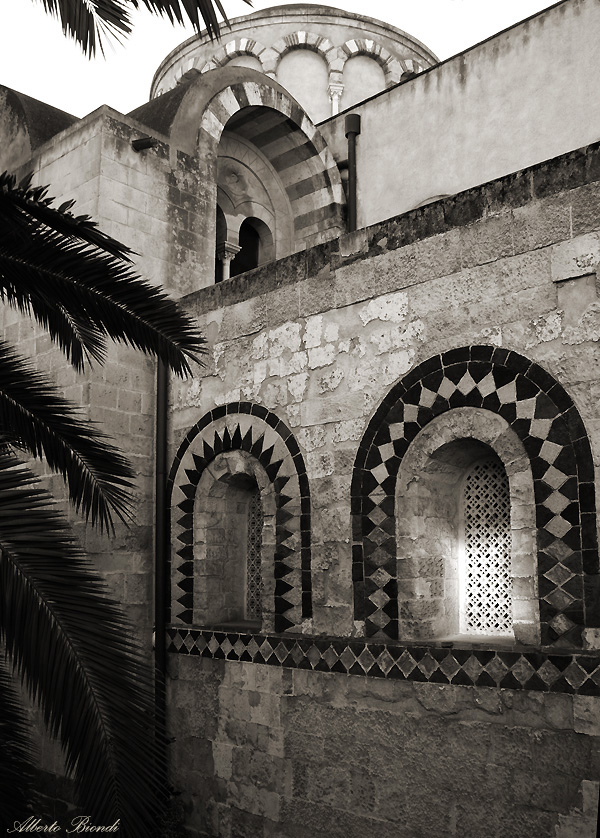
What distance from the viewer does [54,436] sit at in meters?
5.09

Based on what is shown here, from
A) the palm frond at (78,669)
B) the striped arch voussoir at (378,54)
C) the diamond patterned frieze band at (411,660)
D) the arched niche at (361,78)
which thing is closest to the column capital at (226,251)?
the diamond patterned frieze band at (411,660)

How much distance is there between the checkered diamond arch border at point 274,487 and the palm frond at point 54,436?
6.18 ft

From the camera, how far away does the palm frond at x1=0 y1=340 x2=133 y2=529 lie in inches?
192

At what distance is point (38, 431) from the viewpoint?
504cm

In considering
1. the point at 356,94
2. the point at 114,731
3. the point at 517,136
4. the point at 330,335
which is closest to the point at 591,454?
the point at 330,335

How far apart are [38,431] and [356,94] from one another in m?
13.5

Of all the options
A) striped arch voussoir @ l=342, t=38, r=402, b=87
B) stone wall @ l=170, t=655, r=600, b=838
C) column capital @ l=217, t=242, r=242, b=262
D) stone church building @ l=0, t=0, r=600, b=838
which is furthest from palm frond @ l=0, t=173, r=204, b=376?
striped arch voussoir @ l=342, t=38, r=402, b=87

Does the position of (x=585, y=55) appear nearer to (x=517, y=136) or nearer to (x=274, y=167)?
(x=517, y=136)

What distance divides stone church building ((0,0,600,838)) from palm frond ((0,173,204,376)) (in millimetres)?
1807

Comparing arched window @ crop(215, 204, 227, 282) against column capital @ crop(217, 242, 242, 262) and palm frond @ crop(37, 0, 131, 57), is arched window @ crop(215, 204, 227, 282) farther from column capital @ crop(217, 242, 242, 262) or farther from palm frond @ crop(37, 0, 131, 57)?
palm frond @ crop(37, 0, 131, 57)

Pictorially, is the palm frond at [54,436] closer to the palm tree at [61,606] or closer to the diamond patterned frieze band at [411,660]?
the palm tree at [61,606]

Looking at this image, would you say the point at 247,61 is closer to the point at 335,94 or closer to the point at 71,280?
the point at 335,94

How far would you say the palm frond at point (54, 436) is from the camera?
4.87m

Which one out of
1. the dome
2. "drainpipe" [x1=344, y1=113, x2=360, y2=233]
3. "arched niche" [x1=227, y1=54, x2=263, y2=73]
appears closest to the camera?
"drainpipe" [x1=344, y1=113, x2=360, y2=233]
